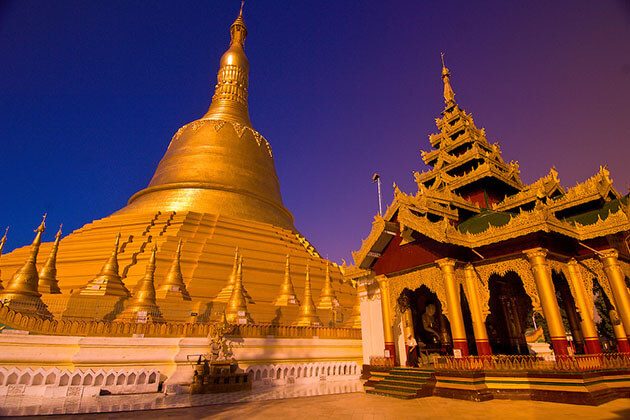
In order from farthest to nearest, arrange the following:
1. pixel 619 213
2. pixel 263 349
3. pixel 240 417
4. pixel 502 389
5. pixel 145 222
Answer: pixel 145 222 → pixel 263 349 → pixel 619 213 → pixel 502 389 → pixel 240 417

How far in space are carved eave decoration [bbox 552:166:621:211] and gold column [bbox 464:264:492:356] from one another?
4094mm

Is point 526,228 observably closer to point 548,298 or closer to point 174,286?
point 548,298

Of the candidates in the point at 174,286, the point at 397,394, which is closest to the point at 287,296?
the point at 174,286

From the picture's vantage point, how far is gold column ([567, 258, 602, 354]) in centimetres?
957

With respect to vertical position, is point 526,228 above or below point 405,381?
above

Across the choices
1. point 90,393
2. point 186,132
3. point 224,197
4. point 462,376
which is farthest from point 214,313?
point 186,132

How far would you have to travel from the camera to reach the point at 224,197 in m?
28.2

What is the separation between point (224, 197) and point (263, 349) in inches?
649

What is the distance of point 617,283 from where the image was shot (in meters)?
10.1

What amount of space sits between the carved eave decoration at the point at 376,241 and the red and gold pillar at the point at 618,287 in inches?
239

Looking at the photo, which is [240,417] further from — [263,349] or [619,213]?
[619,213]

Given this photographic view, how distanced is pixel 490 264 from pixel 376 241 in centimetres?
366

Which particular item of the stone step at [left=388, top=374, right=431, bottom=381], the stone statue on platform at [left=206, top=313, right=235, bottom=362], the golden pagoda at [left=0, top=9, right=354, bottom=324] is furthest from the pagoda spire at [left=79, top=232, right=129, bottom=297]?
the stone step at [left=388, top=374, right=431, bottom=381]

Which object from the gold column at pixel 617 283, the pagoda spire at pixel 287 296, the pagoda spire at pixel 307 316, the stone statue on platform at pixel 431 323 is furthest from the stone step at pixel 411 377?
the pagoda spire at pixel 287 296
